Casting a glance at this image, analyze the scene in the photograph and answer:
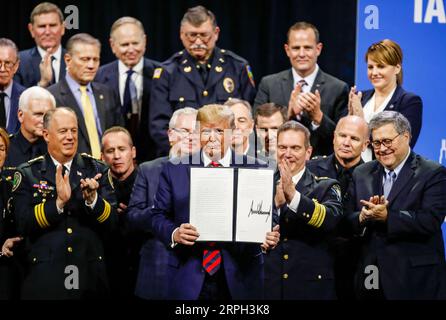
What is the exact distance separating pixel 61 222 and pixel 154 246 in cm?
56

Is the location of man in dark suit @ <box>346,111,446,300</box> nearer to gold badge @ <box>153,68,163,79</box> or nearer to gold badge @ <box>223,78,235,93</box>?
gold badge @ <box>223,78,235,93</box>

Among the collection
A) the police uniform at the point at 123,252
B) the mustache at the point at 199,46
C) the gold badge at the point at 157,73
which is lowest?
the police uniform at the point at 123,252

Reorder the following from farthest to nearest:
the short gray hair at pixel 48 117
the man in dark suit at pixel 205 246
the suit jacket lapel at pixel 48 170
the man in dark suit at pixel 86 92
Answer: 1. the man in dark suit at pixel 86 92
2. the short gray hair at pixel 48 117
3. the suit jacket lapel at pixel 48 170
4. the man in dark suit at pixel 205 246

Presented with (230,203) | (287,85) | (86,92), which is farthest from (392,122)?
(86,92)

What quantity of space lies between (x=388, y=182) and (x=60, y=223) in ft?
6.35

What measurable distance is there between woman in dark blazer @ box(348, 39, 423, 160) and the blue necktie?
5.11 feet

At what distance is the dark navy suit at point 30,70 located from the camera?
718 cm

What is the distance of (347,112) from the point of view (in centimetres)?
683

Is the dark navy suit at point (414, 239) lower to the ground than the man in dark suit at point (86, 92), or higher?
lower

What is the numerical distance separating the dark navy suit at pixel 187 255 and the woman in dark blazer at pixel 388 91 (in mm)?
1680

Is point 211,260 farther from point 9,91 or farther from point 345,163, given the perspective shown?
point 9,91

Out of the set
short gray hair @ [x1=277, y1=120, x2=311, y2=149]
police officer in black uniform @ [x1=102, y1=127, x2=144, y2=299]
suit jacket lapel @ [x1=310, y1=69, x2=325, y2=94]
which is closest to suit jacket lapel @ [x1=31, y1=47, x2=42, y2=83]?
police officer in black uniform @ [x1=102, y1=127, x2=144, y2=299]

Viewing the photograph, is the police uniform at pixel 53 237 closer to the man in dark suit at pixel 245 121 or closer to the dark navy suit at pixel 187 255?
the dark navy suit at pixel 187 255

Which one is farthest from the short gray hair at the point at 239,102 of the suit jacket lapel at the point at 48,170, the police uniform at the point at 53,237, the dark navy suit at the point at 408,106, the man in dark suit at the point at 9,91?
the man in dark suit at the point at 9,91
